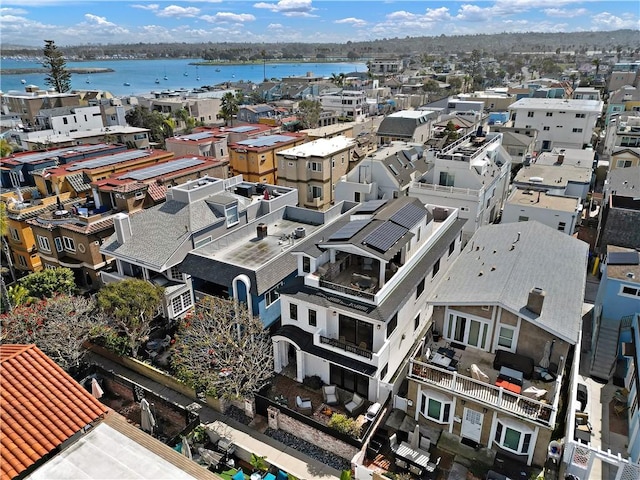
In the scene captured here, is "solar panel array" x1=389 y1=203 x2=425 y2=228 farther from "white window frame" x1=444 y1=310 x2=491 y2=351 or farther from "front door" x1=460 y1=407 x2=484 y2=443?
"front door" x1=460 y1=407 x2=484 y2=443

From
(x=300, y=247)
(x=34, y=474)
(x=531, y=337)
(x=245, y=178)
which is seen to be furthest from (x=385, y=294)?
(x=245, y=178)

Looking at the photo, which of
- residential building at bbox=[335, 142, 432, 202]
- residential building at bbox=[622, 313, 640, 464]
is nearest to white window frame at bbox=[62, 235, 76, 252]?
residential building at bbox=[335, 142, 432, 202]

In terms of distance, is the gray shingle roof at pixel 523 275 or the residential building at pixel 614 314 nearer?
the gray shingle roof at pixel 523 275

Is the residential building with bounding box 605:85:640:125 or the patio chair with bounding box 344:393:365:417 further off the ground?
the residential building with bounding box 605:85:640:125

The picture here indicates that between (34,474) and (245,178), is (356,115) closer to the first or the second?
(245,178)

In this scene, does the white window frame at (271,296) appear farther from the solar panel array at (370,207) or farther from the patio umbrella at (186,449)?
the patio umbrella at (186,449)

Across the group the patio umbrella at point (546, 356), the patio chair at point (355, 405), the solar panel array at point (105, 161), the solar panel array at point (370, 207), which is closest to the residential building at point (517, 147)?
the solar panel array at point (370, 207)
